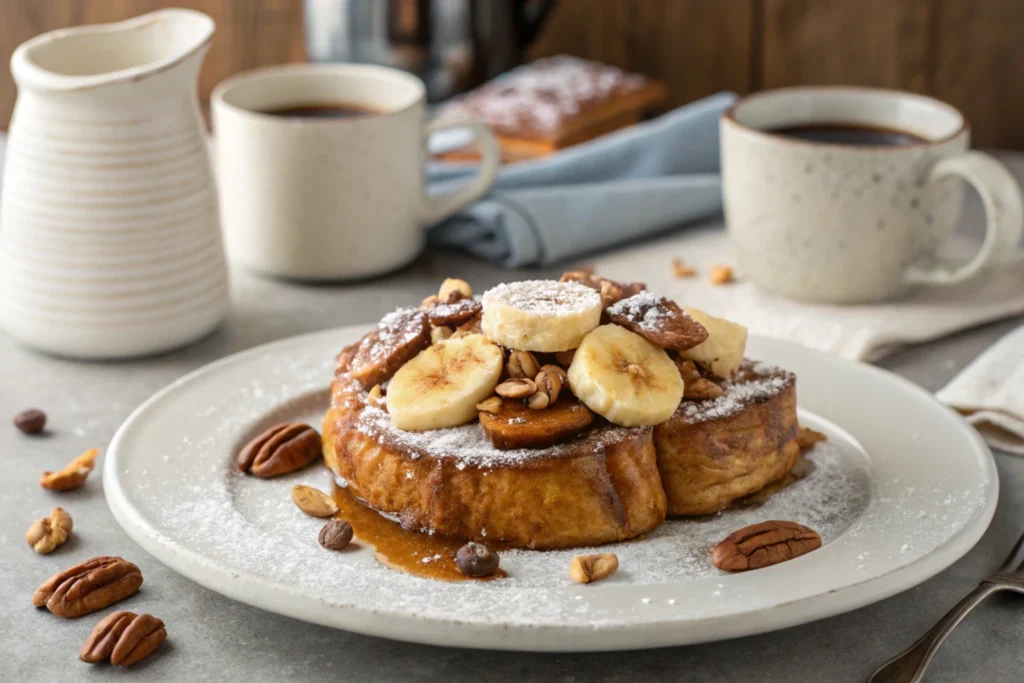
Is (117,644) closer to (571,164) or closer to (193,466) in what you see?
(193,466)

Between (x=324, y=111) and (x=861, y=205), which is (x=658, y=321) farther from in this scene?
(x=324, y=111)

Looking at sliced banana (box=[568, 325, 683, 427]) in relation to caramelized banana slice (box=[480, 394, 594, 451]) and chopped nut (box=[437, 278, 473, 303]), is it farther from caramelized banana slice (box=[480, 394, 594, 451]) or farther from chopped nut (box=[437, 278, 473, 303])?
chopped nut (box=[437, 278, 473, 303])

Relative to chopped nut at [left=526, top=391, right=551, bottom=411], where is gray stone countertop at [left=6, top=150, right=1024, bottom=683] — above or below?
below

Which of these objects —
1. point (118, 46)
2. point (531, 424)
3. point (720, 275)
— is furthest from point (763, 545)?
point (118, 46)

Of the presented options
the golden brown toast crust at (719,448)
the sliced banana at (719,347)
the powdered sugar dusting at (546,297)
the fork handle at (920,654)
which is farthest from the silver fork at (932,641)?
the powdered sugar dusting at (546,297)

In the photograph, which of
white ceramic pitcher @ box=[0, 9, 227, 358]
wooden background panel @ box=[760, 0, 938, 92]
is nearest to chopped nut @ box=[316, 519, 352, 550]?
white ceramic pitcher @ box=[0, 9, 227, 358]

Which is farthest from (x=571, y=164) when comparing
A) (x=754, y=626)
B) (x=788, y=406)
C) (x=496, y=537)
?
(x=754, y=626)
